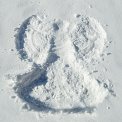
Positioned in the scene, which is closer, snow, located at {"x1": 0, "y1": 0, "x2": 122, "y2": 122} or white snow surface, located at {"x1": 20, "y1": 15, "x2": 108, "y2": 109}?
snow, located at {"x1": 0, "y1": 0, "x2": 122, "y2": 122}

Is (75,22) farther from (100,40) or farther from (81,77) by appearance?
(81,77)

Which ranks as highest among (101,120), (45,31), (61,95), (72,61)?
(45,31)

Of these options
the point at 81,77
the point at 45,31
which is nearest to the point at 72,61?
the point at 81,77

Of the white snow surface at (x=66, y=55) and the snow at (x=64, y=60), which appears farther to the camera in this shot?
the white snow surface at (x=66, y=55)
